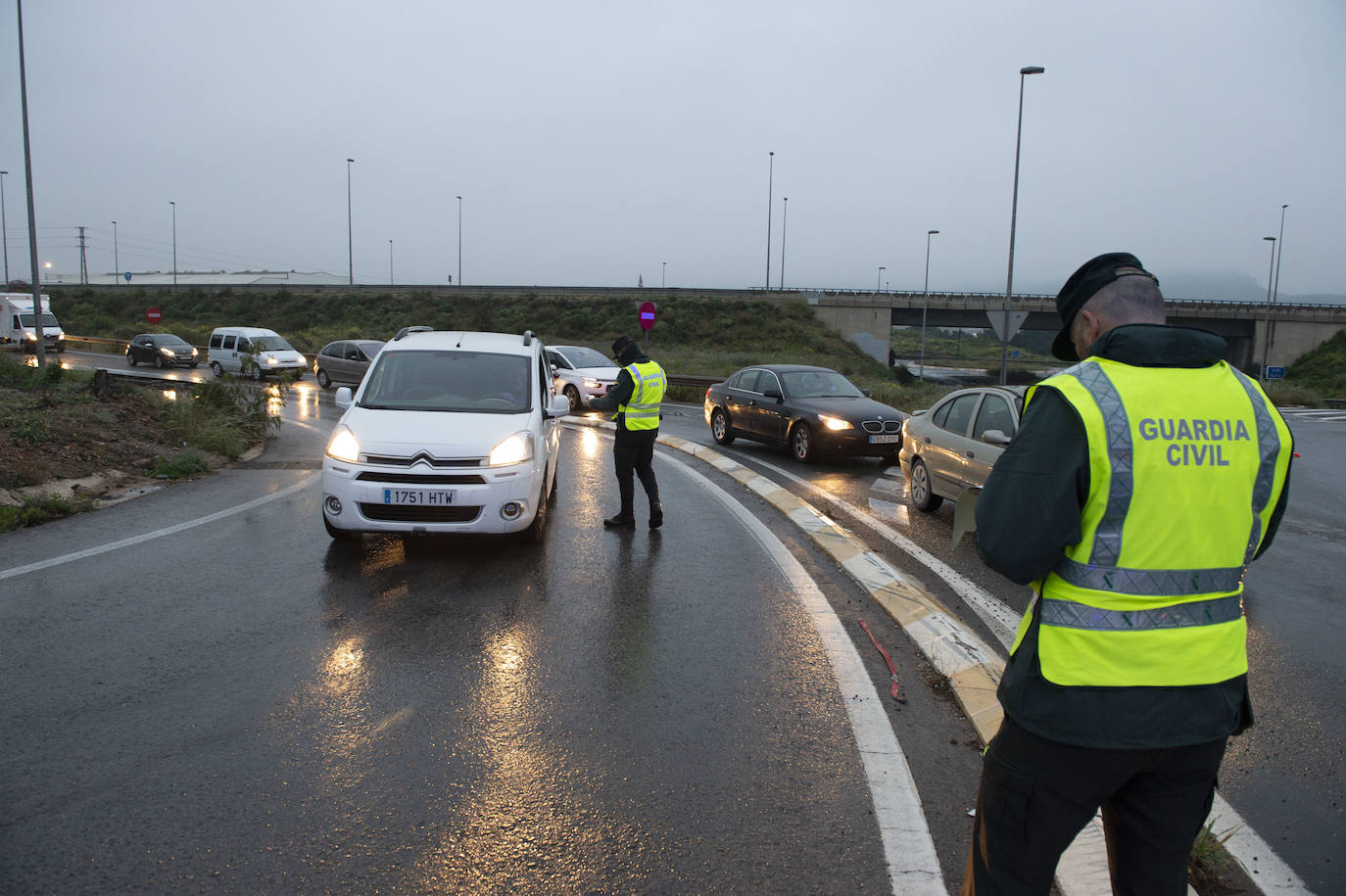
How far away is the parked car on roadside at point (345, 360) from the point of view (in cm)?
2778

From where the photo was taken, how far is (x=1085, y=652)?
6.57 feet

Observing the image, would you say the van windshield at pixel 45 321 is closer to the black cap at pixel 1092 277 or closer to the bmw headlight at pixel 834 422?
the bmw headlight at pixel 834 422

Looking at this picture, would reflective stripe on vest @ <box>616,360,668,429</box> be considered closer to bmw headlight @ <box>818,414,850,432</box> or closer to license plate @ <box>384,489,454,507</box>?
license plate @ <box>384,489,454,507</box>

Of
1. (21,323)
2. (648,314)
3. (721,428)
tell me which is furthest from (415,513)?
(21,323)

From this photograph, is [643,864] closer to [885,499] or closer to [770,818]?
[770,818]

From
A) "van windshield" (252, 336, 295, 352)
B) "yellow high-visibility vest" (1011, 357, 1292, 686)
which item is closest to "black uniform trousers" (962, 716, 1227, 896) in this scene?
"yellow high-visibility vest" (1011, 357, 1292, 686)

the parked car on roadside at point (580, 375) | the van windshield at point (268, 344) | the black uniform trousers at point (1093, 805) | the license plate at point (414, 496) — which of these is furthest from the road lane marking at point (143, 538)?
the van windshield at point (268, 344)

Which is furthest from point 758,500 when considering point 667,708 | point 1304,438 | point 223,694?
point 1304,438

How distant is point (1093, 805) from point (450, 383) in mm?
7252

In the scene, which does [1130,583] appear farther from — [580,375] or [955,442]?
[580,375]

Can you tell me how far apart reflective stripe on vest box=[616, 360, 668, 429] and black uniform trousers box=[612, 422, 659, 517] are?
0.08 meters

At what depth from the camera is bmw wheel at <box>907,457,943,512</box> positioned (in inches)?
388

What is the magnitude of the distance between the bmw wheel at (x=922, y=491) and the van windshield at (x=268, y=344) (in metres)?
27.9

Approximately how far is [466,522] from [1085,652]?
222 inches
